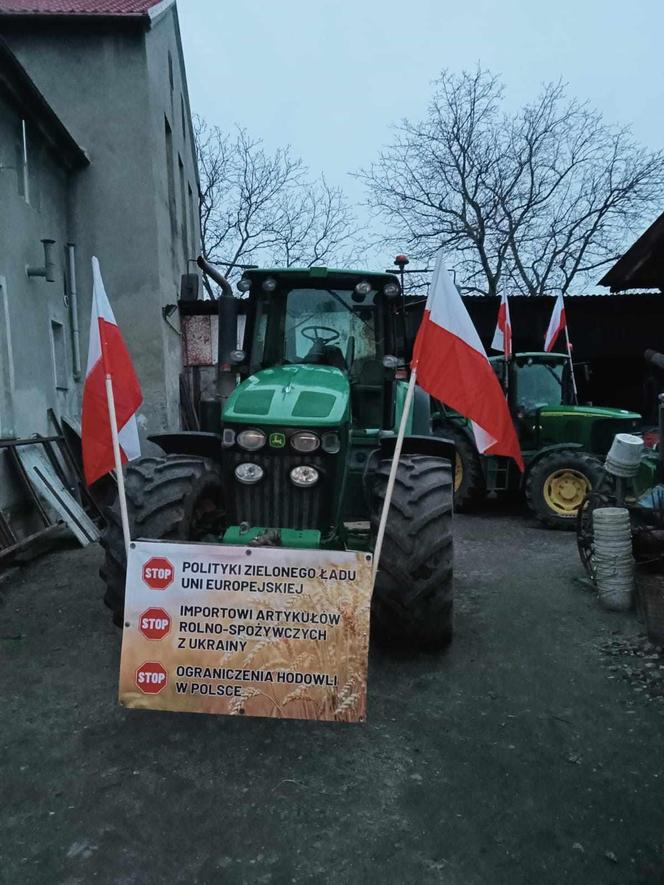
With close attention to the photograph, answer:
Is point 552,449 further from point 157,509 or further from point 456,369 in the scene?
point 157,509

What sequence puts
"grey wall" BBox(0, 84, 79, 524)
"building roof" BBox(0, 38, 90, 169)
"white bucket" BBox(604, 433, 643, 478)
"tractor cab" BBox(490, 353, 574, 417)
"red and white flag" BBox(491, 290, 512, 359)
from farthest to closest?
1. "tractor cab" BBox(490, 353, 574, 417)
2. "red and white flag" BBox(491, 290, 512, 359)
3. "grey wall" BBox(0, 84, 79, 524)
4. "building roof" BBox(0, 38, 90, 169)
5. "white bucket" BBox(604, 433, 643, 478)

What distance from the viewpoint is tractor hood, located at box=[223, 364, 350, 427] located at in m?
4.03

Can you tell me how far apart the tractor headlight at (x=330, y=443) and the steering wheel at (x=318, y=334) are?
113cm

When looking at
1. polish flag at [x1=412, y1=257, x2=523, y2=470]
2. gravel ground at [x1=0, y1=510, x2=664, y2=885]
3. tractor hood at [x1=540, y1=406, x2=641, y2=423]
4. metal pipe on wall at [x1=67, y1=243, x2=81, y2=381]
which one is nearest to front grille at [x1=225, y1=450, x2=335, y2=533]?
polish flag at [x1=412, y1=257, x2=523, y2=470]

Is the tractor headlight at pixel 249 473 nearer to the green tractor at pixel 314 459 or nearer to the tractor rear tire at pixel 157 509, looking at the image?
the green tractor at pixel 314 459

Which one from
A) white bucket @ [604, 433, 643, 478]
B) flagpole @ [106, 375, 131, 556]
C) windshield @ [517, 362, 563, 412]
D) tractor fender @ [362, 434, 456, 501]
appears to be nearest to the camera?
flagpole @ [106, 375, 131, 556]

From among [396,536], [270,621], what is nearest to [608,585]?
[396,536]

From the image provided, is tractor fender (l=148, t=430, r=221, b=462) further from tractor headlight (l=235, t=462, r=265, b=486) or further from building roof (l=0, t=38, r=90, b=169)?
building roof (l=0, t=38, r=90, b=169)

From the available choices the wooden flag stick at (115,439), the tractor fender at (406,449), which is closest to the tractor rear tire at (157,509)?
the wooden flag stick at (115,439)

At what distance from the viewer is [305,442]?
4.02 metres

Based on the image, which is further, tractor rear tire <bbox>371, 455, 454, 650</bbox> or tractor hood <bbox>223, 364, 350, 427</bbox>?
tractor hood <bbox>223, 364, 350, 427</bbox>

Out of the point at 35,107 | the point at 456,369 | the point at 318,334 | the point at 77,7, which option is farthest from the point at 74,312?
the point at 456,369

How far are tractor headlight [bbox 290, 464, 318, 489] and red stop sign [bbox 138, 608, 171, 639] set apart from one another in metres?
1.20

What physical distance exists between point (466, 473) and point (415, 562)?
20.3 feet
